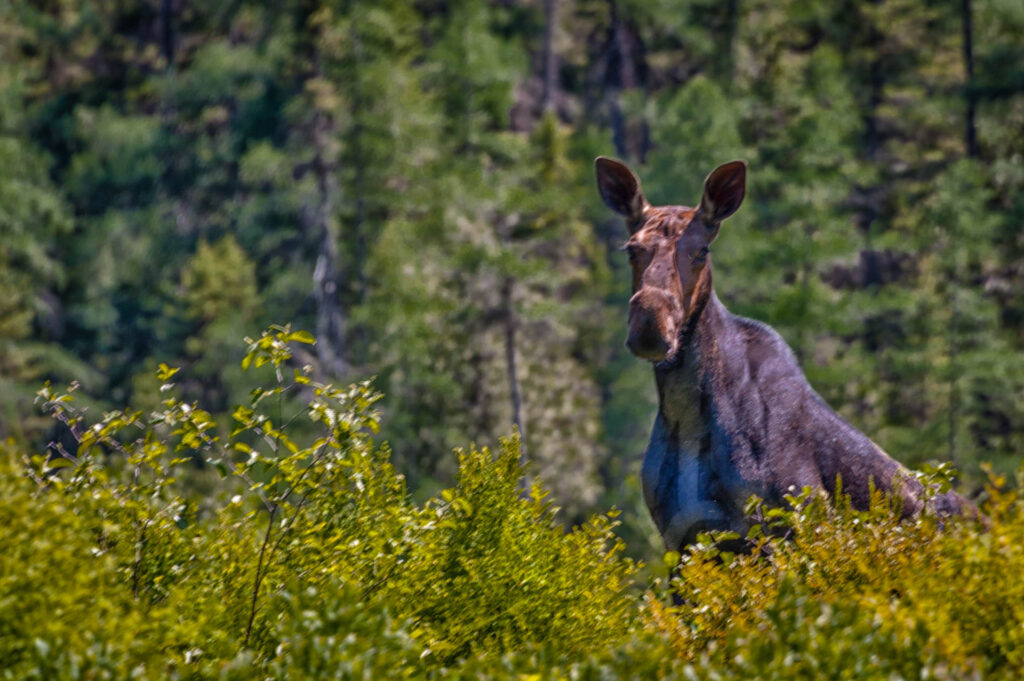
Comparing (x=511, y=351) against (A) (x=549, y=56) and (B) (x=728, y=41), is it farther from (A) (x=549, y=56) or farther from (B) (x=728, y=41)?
(A) (x=549, y=56)

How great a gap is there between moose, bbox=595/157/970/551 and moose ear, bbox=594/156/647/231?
1.1 inches

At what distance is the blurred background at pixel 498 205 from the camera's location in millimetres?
38062

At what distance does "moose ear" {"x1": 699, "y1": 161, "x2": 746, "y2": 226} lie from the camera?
7312mm

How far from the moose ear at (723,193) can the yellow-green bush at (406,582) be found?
178 cm

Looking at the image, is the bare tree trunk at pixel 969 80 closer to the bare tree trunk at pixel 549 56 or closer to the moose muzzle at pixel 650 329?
the bare tree trunk at pixel 549 56

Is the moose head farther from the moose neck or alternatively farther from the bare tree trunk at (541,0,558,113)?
the bare tree trunk at (541,0,558,113)

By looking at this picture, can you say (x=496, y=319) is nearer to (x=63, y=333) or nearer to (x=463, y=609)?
(x=63, y=333)

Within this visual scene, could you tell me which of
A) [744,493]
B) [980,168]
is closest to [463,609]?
[744,493]

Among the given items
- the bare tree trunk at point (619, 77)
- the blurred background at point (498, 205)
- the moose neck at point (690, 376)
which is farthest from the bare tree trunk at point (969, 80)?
the moose neck at point (690, 376)

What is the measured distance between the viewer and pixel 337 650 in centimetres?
418

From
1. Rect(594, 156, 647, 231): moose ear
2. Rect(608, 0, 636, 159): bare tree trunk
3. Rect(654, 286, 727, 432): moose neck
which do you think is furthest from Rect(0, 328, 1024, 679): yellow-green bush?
Rect(608, 0, 636, 159): bare tree trunk

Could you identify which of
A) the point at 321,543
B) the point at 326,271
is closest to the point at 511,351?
the point at 326,271

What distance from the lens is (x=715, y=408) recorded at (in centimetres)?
700

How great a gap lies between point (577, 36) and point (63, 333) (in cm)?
2823
